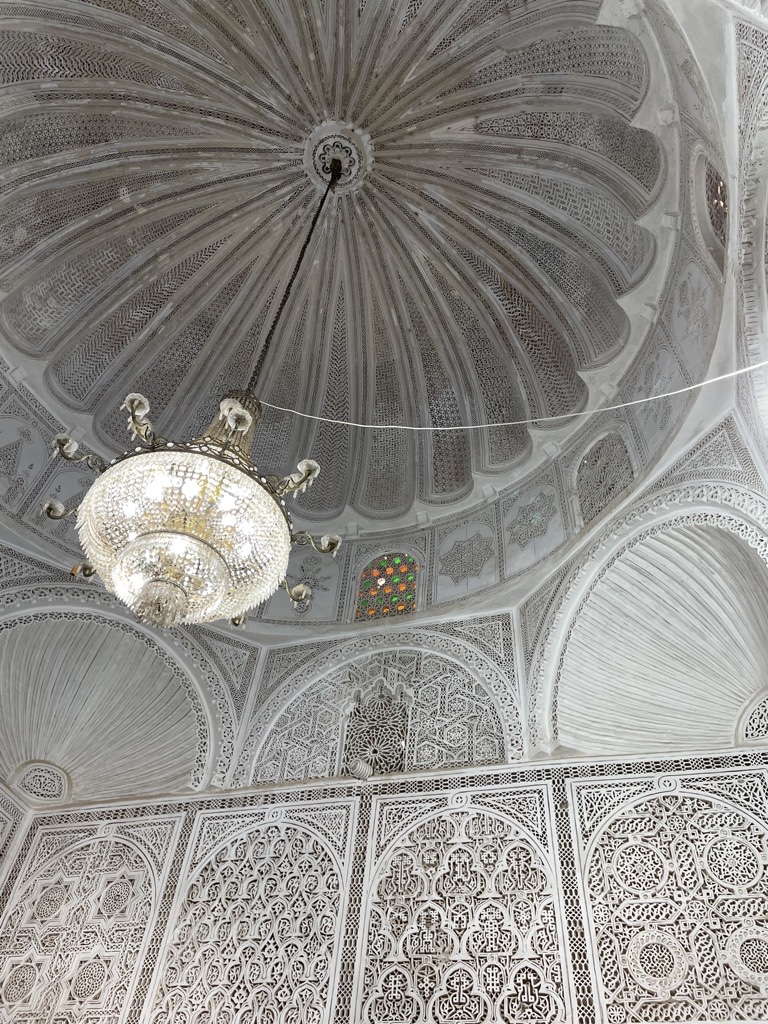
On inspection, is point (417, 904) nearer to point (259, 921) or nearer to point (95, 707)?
point (259, 921)

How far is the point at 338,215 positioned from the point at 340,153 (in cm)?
56

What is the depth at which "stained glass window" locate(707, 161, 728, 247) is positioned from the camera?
479 cm

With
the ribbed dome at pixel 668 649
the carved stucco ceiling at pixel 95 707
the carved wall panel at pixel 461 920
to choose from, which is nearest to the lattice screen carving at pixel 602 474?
the ribbed dome at pixel 668 649

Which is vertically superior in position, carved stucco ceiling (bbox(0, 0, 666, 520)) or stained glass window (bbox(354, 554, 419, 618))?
carved stucco ceiling (bbox(0, 0, 666, 520))

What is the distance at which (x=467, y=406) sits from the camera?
25.2ft

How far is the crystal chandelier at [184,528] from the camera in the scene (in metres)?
3.86

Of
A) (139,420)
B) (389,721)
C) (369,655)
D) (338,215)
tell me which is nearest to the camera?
(139,420)

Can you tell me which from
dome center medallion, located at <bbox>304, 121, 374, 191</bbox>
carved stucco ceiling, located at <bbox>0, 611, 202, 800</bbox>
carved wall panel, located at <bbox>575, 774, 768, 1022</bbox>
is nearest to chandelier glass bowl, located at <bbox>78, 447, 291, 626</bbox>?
carved stucco ceiling, located at <bbox>0, 611, 202, 800</bbox>

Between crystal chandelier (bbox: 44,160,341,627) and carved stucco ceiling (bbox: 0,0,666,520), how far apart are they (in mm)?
3321

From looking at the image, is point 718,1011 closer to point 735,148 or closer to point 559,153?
point 735,148

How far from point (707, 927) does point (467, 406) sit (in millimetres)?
4806

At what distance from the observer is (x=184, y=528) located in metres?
3.95

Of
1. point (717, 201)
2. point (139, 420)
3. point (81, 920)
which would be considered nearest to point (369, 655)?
point (81, 920)

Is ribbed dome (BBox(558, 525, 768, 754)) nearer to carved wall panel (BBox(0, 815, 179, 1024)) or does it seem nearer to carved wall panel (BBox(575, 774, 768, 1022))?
carved wall panel (BBox(575, 774, 768, 1022))
